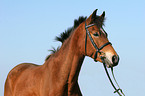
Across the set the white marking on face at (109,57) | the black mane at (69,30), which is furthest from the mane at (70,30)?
the white marking on face at (109,57)

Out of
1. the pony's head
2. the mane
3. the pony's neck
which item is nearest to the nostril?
the pony's head

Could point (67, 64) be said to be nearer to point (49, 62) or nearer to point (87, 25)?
point (49, 62)

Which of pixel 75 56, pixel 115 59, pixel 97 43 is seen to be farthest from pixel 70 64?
pixel 115 59

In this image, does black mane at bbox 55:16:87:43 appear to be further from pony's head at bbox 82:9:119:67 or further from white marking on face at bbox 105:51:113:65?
white marking on face at bbox 105:51:113:65

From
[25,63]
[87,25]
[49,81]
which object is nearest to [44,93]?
[49,81]

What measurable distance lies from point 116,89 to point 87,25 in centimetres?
165

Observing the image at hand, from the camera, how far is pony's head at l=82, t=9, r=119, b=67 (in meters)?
5.41

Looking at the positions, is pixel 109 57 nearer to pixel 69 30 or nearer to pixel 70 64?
pixel 70 64

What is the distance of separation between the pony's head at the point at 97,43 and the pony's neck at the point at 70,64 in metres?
0.22

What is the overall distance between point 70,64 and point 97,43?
31.5 inches

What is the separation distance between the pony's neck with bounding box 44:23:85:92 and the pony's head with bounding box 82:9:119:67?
8.6 inches

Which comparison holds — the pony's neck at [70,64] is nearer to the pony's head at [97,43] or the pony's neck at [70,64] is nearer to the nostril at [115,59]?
the pony's head at [97,43]

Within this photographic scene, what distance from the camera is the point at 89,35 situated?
225 inches

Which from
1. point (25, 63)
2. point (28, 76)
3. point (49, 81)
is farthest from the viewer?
point (25, 63)
